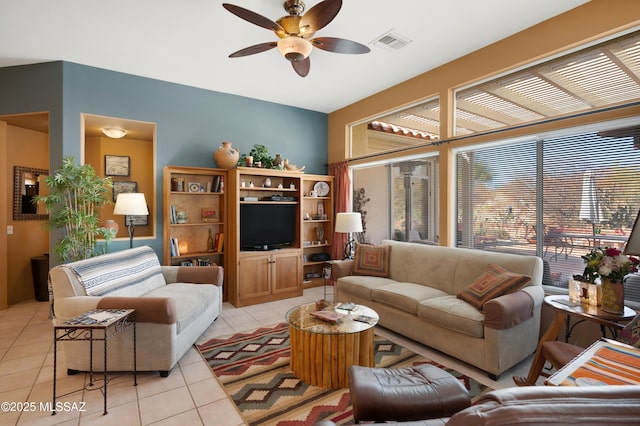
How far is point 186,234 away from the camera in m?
4.61

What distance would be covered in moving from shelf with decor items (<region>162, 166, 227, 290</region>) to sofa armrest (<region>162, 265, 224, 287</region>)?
683mm

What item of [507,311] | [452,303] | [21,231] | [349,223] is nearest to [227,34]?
[349,223]

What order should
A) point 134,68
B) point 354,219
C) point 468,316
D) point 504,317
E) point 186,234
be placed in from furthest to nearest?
1. point 186,234
2. point 354,219
3. point 134,68
4. point 468,316
5. point 504,317

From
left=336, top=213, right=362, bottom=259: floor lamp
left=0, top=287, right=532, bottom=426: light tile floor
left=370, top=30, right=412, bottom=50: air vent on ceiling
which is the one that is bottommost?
left=0, top=287, right=532, bottom=426: light tile floor

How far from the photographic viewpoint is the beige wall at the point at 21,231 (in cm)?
447

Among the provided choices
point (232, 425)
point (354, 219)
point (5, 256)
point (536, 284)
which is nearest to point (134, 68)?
point (5, 256)

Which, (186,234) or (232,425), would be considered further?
(186,234)

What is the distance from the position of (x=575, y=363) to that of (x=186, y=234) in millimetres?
4552

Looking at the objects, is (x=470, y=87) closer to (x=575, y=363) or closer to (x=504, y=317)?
(x=504, y=317)

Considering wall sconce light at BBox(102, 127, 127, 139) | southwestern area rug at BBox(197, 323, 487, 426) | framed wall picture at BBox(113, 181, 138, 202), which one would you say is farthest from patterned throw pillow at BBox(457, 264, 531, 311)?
framed wall picture at BBox(113, 181, 138, 202)

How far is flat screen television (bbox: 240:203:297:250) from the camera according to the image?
4578mm

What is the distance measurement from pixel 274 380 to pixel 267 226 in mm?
2639

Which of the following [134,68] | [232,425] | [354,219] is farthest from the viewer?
[354,219]

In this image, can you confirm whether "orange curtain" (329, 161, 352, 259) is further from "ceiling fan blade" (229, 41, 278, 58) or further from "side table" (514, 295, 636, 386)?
"side table" (514, 295, 636, 386)
